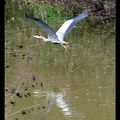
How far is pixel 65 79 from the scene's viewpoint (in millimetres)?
5504

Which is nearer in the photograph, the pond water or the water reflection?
the pond water

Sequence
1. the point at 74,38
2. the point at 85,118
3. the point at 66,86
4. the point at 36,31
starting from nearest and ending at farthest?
1. the point at 85,118
2. the point at 66,86
3. the point at 74,38
4. the point at 36,31

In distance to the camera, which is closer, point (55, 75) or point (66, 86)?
point (66, 86)

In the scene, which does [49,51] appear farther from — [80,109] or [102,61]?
[80,109]

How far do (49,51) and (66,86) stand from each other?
195 centimetres

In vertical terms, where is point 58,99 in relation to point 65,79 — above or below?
below

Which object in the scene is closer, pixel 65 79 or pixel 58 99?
pixel 58 99

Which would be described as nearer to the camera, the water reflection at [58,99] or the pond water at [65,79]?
the pond water at [65,79]

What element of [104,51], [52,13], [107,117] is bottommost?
[107,117]

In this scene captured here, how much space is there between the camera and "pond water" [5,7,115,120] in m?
3.97

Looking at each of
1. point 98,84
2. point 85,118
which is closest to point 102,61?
point 98,84

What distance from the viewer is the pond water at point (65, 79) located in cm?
397

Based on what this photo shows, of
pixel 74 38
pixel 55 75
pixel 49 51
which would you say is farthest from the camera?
pixel 74 38

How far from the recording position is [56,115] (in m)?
4.18
